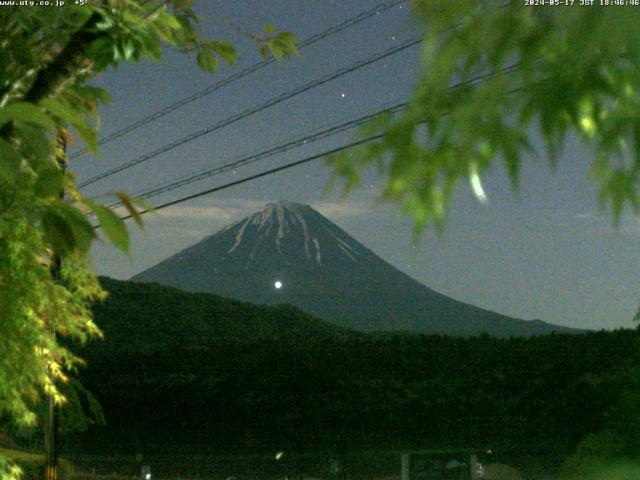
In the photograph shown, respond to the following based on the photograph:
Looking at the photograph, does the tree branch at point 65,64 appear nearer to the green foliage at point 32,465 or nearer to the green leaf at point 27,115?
the green leaf at point 27,115

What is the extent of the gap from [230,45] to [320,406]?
45.8 ft

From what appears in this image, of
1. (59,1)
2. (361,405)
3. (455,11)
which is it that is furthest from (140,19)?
(361,405)

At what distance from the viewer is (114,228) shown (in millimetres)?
1292

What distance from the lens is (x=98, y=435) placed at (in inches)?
696

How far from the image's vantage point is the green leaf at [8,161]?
1240mm

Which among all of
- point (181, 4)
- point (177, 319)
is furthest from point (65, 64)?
point (177, 319)

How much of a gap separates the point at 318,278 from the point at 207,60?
40.7 m

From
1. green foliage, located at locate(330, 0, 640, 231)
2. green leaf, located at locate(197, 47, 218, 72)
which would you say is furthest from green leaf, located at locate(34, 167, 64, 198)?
green leaf, located at locate(197, 47, 218, 72)

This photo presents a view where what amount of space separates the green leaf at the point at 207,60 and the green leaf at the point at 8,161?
1.48 meters

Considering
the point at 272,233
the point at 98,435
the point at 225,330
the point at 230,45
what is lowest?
the point at 98,435

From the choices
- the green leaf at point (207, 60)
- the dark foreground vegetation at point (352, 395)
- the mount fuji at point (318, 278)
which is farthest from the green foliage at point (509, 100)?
the mount fuji at point (318, 278)

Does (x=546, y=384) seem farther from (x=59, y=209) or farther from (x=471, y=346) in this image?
(x=59, y=209)

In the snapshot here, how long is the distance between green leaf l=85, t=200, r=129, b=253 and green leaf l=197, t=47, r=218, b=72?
1467mm

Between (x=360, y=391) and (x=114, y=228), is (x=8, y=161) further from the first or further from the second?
(x=360, y=391)
